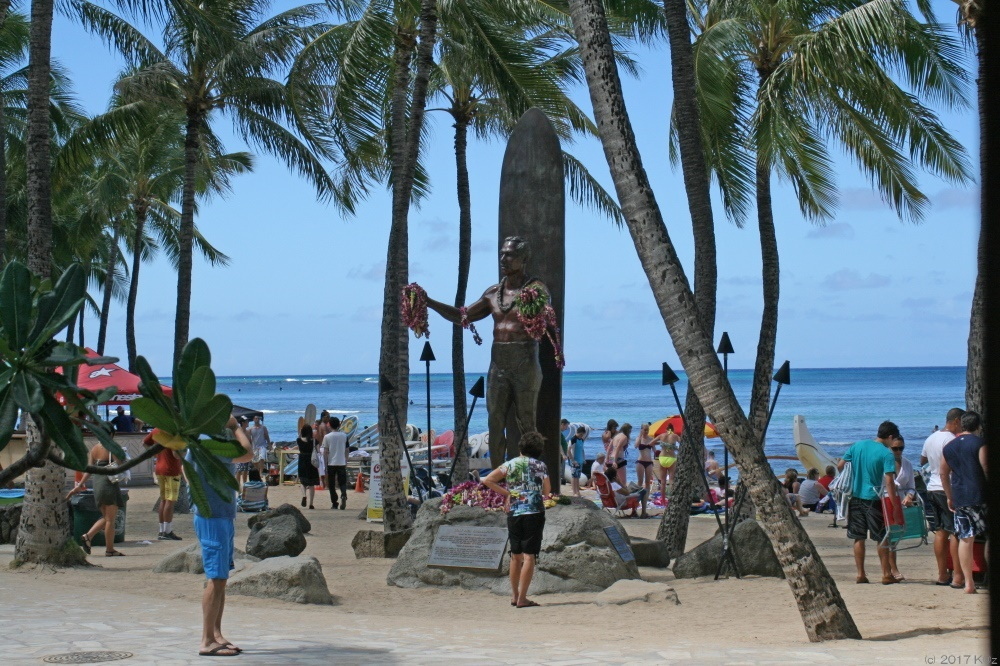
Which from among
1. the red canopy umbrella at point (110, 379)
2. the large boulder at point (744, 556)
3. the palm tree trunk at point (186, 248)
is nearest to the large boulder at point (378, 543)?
the large boulder at point (744, 556)

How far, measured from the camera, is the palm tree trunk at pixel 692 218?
12.1m

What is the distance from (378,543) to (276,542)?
1.44 m

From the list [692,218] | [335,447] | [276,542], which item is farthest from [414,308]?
[335,447]

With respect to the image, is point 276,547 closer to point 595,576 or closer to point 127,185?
point 595,576

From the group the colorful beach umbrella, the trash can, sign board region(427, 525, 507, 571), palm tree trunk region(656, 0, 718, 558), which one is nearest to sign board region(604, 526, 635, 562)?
sign board region(427, 525, 507, 571)

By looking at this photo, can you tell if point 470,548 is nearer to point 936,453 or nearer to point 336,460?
point 936,453

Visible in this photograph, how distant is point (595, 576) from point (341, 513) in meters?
9.80

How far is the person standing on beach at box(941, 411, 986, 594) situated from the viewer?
28.8ft

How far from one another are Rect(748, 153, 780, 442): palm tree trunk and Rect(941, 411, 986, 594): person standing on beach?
4437mm

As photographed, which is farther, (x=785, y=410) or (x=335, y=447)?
(x=785, y=410)

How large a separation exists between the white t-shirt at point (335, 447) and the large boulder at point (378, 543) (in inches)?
222

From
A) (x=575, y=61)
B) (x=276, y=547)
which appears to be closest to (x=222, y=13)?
(x=575, y=61)

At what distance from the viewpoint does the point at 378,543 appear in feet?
42.8

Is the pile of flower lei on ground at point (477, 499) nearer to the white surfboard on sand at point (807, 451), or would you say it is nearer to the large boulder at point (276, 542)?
the large boulder at point (276, 542)
